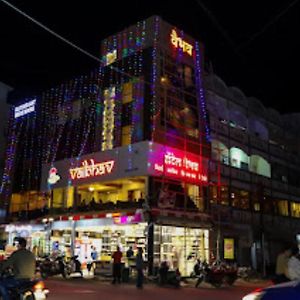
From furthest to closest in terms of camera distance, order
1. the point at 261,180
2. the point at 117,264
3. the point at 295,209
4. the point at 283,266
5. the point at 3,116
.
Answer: the point at 3,116 < the point at 295,209 < the point at 261,180 < the point at 117,264 < the point at 283,266

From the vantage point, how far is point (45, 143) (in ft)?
113

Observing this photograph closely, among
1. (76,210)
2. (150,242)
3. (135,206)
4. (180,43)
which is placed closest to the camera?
(150,242)

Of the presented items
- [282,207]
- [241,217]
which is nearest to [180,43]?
[241,217]

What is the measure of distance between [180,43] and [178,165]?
28.1 ft

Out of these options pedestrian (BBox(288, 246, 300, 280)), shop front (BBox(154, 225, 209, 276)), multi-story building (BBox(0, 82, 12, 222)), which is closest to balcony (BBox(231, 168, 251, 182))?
shop front (BBox(154, 225, 209, 276))

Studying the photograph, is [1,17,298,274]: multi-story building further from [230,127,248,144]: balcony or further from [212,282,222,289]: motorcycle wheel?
[212,282,222,289]: motorcycle wheel

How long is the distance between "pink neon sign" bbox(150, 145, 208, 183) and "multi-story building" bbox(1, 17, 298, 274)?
0.22 ft

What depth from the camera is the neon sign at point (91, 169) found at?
1093 inches

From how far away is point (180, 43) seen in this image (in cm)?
2961

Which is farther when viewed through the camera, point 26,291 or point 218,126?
point 218,126

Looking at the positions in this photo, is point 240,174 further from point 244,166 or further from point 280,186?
point 280,186

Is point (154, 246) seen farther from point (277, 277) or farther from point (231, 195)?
point (277, 277)

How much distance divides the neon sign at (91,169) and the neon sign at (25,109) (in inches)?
363

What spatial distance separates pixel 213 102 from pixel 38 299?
24.7 m
